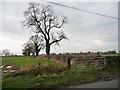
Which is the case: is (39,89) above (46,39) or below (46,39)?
below

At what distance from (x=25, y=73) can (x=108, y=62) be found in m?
8.60

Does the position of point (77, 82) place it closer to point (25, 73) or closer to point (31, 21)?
point (25, 73)

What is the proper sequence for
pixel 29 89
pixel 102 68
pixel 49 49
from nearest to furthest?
pixel 29 89
pixel 102 68
pixel 49 49

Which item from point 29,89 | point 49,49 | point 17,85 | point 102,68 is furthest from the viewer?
point 49,49

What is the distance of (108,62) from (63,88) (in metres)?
10.3

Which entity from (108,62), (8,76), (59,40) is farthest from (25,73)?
(59,40)

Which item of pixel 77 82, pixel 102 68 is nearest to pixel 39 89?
pixel 77 82

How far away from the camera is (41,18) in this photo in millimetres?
49625

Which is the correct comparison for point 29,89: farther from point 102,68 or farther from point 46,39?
point 46,39

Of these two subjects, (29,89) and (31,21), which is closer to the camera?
(29,89)

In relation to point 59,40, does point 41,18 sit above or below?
above

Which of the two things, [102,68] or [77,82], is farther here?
[102,68]

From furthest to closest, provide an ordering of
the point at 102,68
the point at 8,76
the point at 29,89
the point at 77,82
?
1. the point at 102,68
2. the point at 8,76
3. the point at 77,82
4. the point at 29,89

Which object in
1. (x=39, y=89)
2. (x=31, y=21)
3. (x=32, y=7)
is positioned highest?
(x=32, y=7)
